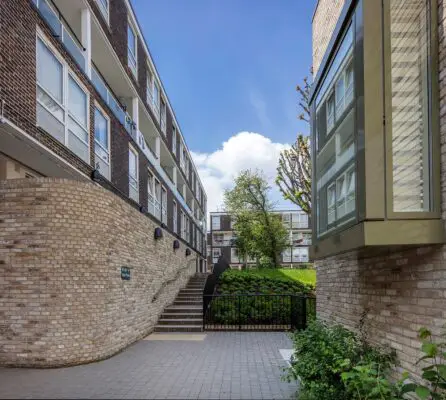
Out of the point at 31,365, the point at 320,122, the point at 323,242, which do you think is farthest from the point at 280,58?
the point at 31,365

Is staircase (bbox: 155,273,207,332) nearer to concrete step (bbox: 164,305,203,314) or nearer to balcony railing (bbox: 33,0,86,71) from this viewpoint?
concrete step (bbox: 164,305,203,314)

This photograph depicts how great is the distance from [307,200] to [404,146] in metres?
17.4

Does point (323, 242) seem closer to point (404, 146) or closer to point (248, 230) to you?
point (404, 146)

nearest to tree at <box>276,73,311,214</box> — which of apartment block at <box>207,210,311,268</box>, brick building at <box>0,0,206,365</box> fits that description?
brick building at <box>0,0,206,365</box>

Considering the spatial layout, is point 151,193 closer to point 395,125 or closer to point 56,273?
point 56,273

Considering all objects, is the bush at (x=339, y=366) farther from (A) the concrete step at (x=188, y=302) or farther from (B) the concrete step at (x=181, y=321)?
(A) the concrete step at (x=188, y=302)

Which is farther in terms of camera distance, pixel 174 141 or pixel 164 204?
pixel 174 141

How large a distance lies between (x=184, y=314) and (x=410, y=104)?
1128cm

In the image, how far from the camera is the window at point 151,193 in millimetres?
16266

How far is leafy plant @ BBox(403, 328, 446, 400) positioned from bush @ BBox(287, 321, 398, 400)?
406 mm

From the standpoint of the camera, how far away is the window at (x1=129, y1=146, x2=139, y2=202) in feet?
45.8

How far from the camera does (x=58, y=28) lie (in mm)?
8859

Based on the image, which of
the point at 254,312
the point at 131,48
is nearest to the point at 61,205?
the point at 254,312

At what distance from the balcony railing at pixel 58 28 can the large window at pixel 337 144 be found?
550 centimetres
